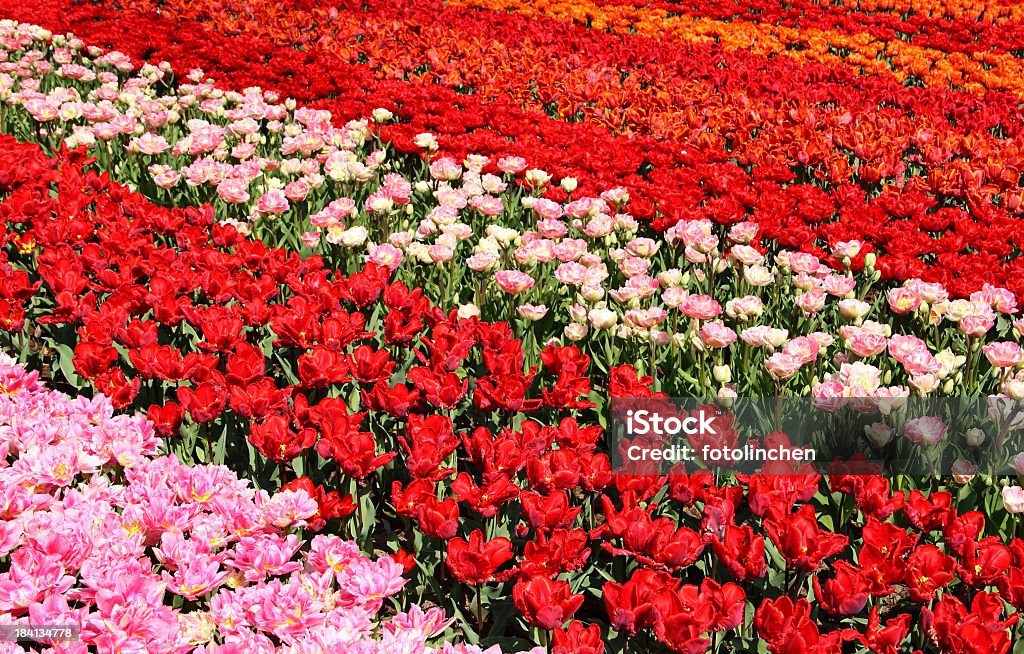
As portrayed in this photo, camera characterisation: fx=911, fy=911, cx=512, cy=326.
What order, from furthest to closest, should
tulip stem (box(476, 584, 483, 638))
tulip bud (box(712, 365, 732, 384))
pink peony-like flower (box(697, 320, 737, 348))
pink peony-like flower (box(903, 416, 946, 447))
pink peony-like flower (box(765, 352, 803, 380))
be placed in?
1. pink peony-like flower (box(697, 320, 737, 348))
2. tulip bud (box(712, 365, 732, 384))
3. pink peony-like flower (box(765, 352, 803, 380))
4. pink peony-like flower (box(903, 416, 946, 447))
5. tulip stem (box(476, 584, 483, 638))

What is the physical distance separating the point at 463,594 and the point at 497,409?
669 millimetres

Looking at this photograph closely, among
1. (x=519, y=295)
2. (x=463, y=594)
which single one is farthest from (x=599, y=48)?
(x=463, y=594)

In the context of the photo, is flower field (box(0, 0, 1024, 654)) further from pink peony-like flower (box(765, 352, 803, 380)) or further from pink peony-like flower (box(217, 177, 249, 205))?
pink peony-like flower (box(217, 177, 249, 205))

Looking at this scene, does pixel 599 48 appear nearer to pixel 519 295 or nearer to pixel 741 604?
pixel 519 295

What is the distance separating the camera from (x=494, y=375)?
9.70 ft

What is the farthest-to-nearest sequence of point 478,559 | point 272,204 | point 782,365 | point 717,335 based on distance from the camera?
1. point 272,204
2. point 717,335
3. point 782,365
4. point 478,559

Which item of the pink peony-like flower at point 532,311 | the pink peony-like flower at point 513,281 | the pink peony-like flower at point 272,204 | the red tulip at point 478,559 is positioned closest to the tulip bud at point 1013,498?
the red tulip at point 478,559

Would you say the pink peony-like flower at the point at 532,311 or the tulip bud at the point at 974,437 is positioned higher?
the pink peony-like flower at the point at 532,311

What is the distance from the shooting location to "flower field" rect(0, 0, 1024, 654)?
2.08m

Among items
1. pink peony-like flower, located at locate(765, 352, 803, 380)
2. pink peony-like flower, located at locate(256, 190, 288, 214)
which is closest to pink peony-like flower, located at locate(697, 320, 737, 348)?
pink peony-like flower, located at locate(765, 352, 803, 380)

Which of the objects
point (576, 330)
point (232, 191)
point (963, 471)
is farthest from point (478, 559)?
point (232, 191)

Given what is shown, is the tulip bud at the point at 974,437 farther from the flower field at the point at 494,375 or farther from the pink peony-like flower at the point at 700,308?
the pink peony-like flower at the point at 700,308

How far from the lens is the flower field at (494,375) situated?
208cm

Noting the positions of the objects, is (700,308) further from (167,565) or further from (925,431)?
(167,565)
